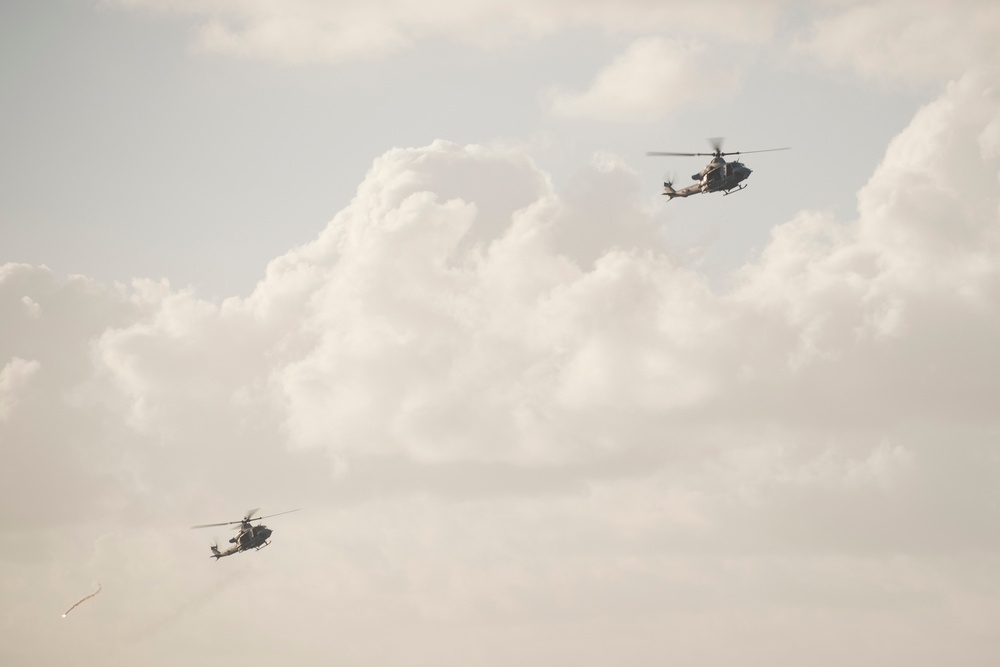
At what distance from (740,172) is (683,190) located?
9.91 metres

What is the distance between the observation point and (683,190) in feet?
576

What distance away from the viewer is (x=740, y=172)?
168 meters
